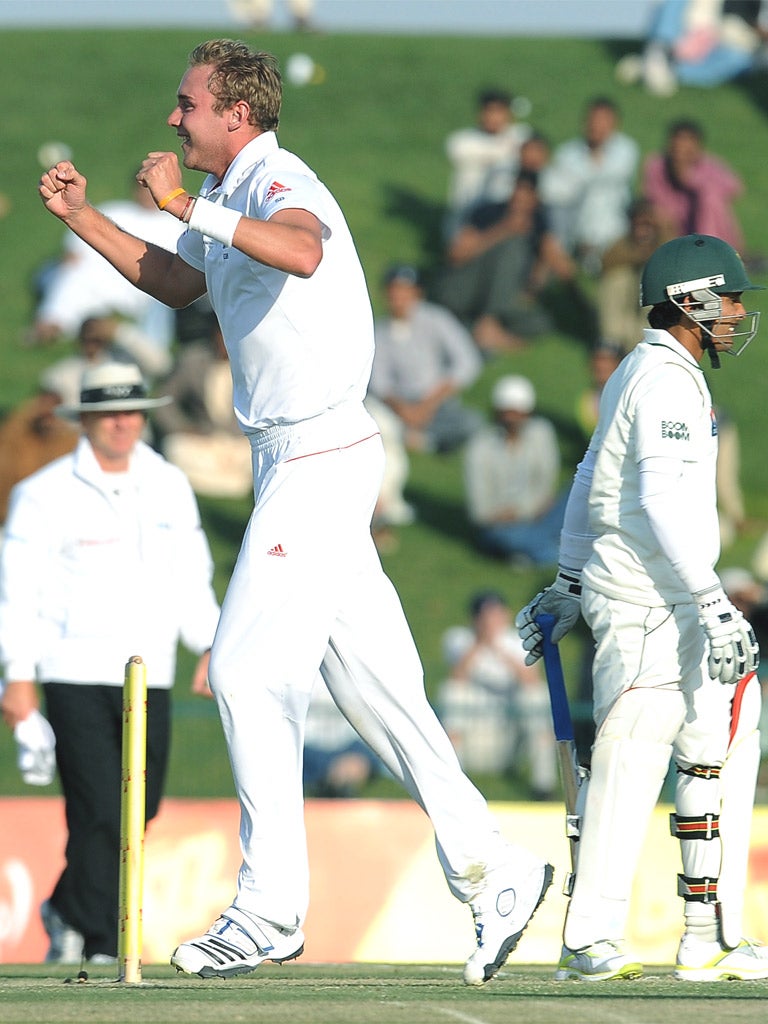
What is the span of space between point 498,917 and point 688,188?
14.8 m

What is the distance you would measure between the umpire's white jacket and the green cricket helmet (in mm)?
2725

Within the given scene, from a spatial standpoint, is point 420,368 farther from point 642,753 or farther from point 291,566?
point 291,566

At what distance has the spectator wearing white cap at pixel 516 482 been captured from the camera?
16.8 meters

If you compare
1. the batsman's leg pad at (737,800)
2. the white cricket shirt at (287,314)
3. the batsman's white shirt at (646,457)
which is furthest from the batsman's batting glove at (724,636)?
the white cricket shirt at (287,314)

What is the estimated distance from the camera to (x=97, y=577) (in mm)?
8273

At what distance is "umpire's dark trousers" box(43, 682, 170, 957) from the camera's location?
8.13 m

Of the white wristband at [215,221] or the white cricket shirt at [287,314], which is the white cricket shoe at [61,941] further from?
the white wristband at [215,221]

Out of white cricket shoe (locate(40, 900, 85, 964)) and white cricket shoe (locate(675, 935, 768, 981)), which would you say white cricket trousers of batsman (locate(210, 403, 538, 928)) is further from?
white cricket shoe (locate(40, 900, 85, 964))

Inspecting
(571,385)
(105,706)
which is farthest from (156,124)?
(105,706)

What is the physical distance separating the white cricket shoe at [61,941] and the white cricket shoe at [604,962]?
291 centimetres

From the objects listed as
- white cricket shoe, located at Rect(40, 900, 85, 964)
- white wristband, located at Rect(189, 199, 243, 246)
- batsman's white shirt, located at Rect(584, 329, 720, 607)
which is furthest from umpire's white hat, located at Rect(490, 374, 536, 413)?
white wristband, located at Rect(189, 199, 243, 246)

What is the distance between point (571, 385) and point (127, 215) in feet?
15.2

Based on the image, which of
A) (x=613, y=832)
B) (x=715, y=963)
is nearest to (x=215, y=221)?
(x=613, y=832)

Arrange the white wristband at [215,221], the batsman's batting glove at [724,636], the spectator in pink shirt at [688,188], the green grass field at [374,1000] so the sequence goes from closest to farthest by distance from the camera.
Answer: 1. the green grass field at [374,1000]
2. the white wristband at [215,221]
3. the batsman's batting glove at [724,636]
4. the spectator in pink shirt at [688,188]
